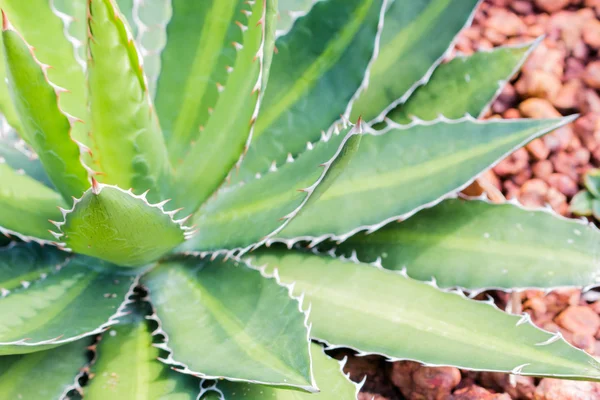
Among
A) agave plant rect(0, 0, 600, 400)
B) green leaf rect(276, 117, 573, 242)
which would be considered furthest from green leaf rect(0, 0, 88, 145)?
green leaf rect(276, 117, 573, 242)

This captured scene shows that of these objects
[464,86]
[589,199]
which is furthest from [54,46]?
[589,199]

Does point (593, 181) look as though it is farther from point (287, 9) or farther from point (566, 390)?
point (287, 9)

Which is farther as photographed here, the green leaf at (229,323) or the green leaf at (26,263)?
the green leaf at (26,263)

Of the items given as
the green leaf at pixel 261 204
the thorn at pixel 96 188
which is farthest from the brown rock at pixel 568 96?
the thorn at pixel 96 188

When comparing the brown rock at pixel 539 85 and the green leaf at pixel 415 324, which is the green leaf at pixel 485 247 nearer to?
the green leaf at pixel 415 324

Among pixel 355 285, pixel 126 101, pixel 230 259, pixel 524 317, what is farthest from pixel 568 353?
pixel 126 101

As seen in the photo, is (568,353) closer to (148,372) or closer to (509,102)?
(148,372)
